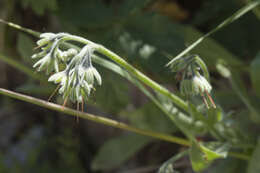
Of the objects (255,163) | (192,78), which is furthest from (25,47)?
(255,163)

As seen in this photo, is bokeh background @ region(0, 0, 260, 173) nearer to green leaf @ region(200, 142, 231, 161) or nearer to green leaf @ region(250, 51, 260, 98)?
green leaf @ region(250, 51, 260, 98)

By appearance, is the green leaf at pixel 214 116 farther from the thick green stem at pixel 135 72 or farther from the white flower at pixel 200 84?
the white flower at pixel 200 84

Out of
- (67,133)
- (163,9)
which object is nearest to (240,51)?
Result: (163,9)

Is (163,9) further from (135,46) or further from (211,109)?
(211,109)

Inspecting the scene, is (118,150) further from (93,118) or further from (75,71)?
(75,71)

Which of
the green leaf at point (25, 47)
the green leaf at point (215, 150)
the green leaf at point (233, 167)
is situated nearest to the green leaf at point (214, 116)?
the green leaf at point (215, 150)

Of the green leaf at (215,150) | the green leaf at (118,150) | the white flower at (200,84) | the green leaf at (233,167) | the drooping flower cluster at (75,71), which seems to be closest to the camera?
the drooping flower cluster at (75,71)

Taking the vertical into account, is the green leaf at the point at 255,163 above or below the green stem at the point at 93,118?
below

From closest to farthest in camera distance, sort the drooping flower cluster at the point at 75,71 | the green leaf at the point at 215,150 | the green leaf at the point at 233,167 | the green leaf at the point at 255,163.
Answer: the drooping flower cluster at the point at 75,71, the green leaf at the point at 215,150, the green leaf at the point at 255,163, the green leaf at the point at 233,167

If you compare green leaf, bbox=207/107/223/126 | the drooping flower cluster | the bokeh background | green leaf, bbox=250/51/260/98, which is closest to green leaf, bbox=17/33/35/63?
the bokeh background
